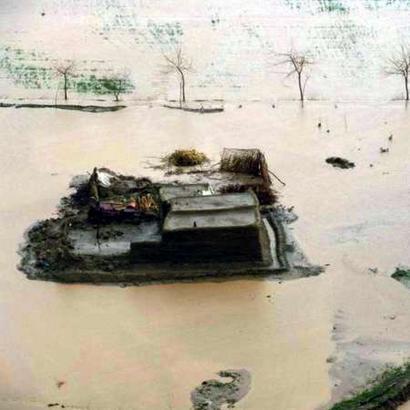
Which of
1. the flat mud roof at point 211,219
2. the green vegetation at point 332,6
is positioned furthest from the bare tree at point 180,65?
the flat mud roof at point 211,219

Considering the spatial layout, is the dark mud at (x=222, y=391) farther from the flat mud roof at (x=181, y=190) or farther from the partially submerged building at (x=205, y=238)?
the flat mud roof at (x=181, y=190)

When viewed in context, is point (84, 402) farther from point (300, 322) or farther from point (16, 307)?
point (300, 322)

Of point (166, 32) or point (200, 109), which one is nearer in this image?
point (200, 109)

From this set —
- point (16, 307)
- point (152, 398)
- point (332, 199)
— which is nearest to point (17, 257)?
point (16, 307)

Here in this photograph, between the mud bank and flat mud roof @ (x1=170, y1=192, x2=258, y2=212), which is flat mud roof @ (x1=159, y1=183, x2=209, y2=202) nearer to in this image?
the mud bank

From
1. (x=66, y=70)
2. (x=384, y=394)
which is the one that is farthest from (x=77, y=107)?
(x=384, y=394)

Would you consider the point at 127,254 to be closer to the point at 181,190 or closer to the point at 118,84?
the point at 181,190
